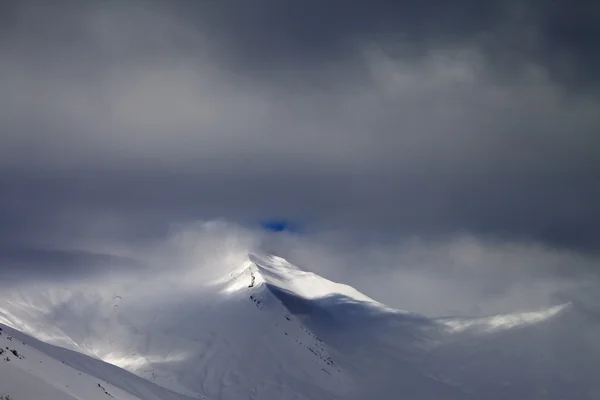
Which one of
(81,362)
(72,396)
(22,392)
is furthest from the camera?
(81,362)

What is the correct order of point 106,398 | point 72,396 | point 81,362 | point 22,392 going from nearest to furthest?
point 22,392
point 72,396
point 106,398
point 81,362

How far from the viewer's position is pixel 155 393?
11512cm

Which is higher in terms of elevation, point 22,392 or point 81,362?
point 81,362

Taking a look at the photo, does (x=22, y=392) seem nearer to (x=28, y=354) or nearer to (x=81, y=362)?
(x=28, y=354)

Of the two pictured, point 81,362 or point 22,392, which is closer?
point 22,392

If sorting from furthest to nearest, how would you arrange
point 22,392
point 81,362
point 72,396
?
1. point 81,362
2. point 72,396
3. point 22,392

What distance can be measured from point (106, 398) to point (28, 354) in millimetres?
11342

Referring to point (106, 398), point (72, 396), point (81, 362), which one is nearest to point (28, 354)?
point (106, 398)

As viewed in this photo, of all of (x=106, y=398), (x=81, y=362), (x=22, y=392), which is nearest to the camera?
(x=22, y=392)

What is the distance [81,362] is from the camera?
372 feet

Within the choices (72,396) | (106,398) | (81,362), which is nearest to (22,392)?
(72,396)

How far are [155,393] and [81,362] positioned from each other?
1372 centimetres

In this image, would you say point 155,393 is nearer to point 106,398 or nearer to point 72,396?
point 106,398

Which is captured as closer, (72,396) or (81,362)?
(72,396)
